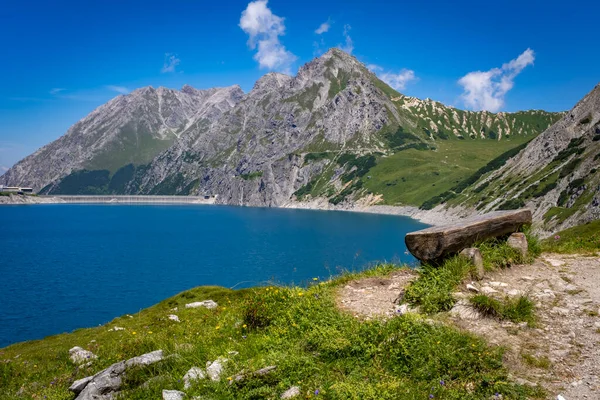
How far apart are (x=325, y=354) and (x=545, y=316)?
6820mm

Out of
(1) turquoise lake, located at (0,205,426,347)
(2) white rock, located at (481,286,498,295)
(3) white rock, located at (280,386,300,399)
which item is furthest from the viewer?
(1) turquoise lake, located at (0,205,426,347)

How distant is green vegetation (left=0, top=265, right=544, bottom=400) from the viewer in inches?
342

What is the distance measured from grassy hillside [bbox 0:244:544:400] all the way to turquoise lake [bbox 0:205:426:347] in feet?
71.2

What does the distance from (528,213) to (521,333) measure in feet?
27.8

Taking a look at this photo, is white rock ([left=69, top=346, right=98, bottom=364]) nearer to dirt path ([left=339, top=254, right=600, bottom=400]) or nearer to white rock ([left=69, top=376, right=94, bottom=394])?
white rock ([left=69, top=376, right=94, bottom=394])

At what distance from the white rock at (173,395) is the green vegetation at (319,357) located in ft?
0.80

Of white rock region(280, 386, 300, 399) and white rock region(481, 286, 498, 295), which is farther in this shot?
white rock region(481, 286, 498, 295)

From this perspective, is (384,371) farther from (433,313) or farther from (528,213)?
(528,213)

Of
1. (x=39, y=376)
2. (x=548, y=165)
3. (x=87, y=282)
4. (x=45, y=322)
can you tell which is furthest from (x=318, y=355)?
(x=548, y=165)

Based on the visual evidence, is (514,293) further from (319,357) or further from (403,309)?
(319,357)

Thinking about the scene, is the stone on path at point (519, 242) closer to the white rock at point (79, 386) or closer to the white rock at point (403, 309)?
the white rock at point (403, 309)

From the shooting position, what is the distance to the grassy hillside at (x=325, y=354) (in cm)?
871

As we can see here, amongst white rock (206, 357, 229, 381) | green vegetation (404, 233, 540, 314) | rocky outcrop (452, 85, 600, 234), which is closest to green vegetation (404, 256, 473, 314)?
green vegetation (404, 233, 540, 314)

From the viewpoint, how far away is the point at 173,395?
30.2ft
